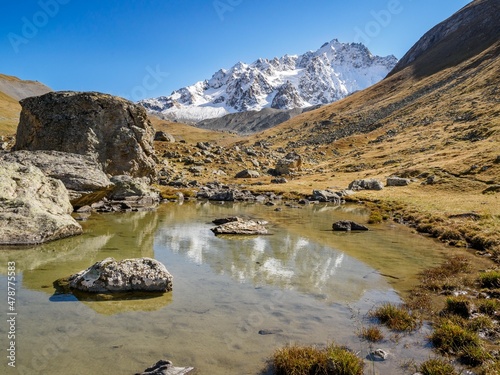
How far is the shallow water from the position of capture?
868cm

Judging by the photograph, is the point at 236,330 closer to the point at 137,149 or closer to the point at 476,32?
the point at 137,149

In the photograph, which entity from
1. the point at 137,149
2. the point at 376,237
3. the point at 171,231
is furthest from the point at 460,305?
the point at 137,149

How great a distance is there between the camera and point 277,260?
19.1m

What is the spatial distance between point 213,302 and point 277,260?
7.31 meters

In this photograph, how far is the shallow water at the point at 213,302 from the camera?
8.68 meters

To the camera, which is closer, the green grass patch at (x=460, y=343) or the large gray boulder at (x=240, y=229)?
the green grass patch at (x=460, y=343)

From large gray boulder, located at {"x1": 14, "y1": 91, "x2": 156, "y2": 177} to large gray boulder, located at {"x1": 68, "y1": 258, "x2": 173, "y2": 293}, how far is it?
109ft

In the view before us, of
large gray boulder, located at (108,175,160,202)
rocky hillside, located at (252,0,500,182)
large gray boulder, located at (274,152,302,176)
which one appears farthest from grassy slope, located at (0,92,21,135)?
rocky hillside, located at (252,0,500,182)

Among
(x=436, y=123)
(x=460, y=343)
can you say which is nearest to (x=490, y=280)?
(x=460, y=343)

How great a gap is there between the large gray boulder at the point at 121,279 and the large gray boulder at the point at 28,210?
26.7 feet

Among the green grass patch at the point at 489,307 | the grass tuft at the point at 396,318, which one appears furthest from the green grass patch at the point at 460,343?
the green grass patch at the point at 489,307

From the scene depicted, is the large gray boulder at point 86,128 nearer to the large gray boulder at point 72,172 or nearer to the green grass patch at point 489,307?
the large gray boulder at point 72,172

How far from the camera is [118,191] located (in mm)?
40125

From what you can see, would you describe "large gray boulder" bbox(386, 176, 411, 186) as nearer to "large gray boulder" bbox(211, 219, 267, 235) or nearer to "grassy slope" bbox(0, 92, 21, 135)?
"large gray boulder" bbox(211, 219, 267, 235)
